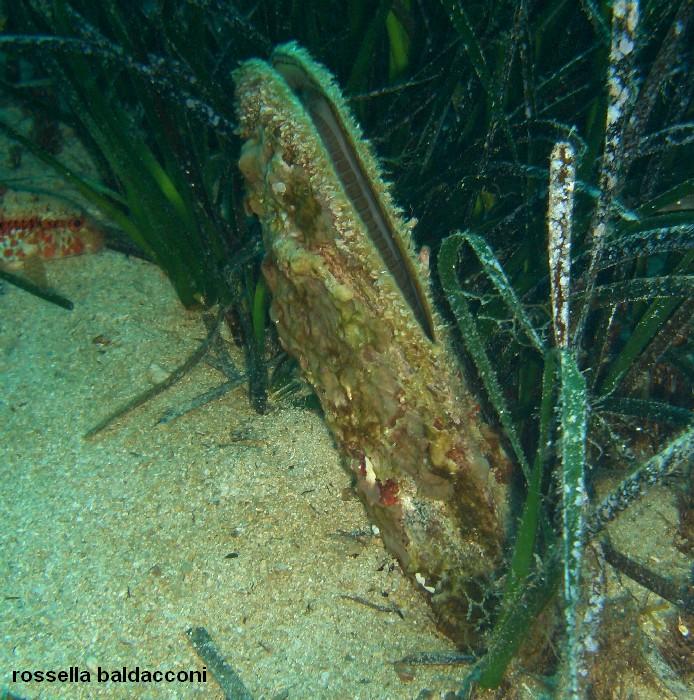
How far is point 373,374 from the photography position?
1.81 metres

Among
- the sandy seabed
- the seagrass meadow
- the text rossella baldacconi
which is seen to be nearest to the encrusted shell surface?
the seagrass meadow

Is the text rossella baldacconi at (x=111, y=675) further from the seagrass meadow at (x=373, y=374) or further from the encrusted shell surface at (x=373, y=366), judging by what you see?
the encrusted shell surface at (x=373, y=366)

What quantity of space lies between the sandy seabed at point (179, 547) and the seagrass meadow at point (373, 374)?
0.01 m

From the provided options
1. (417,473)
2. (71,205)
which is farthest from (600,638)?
(71,205)

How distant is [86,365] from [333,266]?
1.99 metres

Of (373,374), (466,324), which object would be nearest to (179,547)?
(373,374)

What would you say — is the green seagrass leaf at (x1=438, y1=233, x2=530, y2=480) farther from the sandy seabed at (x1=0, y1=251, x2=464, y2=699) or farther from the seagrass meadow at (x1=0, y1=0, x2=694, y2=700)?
the sandy seabed at (x1=0, y1=251, x2=464, y2=699)

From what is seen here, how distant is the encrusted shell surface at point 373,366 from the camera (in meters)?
1.61

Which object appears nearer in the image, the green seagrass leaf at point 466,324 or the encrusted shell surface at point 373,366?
the encrusted shell surface at point 373,366

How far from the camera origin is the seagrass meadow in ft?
5.54

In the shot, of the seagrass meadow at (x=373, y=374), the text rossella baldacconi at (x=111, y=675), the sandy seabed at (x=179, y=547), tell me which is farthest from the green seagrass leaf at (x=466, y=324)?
the text rossella baldacconi at (x=111, y=675)

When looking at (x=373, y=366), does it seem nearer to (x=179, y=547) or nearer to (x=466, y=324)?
(x=466, y=324)

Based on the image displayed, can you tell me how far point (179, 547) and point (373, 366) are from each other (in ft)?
3.91

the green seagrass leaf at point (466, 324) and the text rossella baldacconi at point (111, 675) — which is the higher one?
the green seagrass leaf at point (466, 324)
